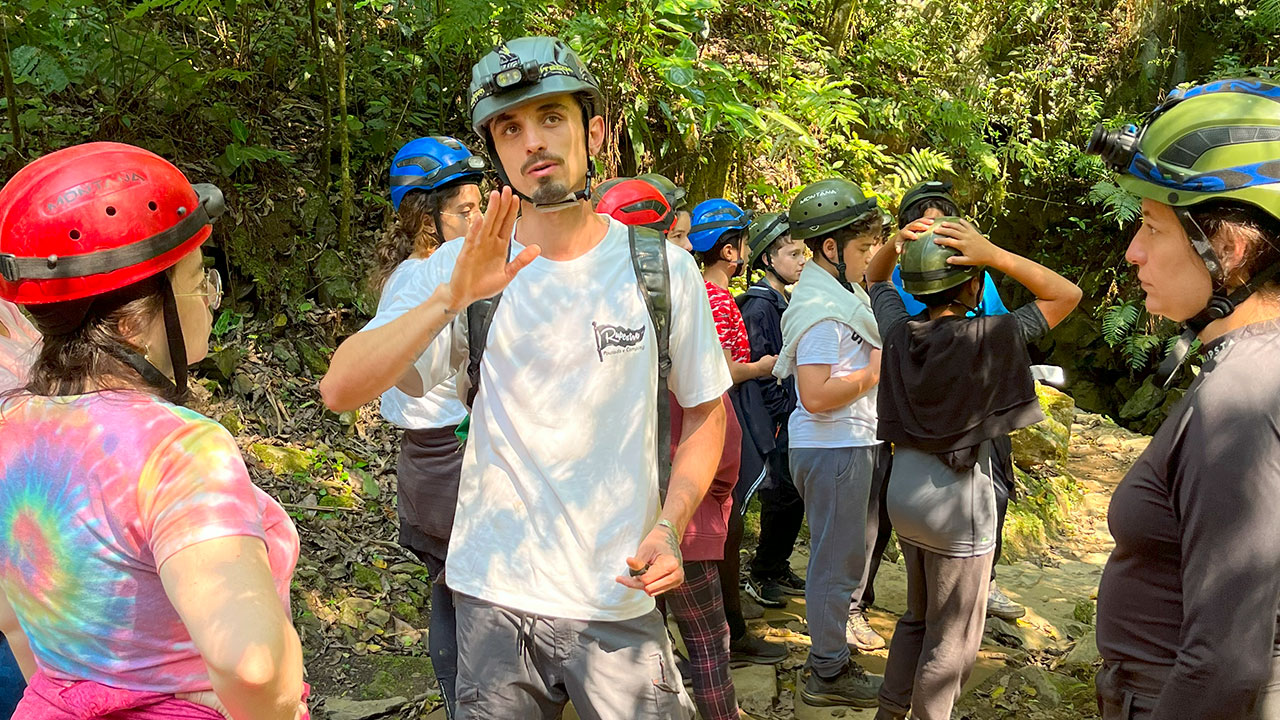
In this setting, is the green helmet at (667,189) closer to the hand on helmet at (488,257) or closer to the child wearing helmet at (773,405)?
the child wearing helmet at (773,405)

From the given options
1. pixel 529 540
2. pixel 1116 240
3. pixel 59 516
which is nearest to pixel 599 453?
pixel 529 540

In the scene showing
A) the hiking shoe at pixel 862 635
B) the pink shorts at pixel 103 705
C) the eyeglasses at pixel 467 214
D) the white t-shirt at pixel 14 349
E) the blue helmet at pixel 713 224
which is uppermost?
the eyeglasses at pixel 467 214

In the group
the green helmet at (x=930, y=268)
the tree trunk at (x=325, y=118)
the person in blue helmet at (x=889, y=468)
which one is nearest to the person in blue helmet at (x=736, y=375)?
the person in blue helmet at (x=889, y=468)

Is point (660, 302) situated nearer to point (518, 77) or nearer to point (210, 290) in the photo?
point (518, 77)

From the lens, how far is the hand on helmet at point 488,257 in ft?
7.11

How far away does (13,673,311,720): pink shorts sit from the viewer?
175 centimetres

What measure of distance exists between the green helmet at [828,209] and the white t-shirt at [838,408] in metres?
0.56

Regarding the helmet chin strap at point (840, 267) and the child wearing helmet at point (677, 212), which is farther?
the child wearing helmet at point (677, 212)

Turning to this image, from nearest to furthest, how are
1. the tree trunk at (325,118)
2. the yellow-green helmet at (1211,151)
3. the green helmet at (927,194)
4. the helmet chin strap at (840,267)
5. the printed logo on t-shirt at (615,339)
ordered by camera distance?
1. the yellow-green helmet at (1211,151)
2. the printed logo on t-shirt at (615,339)
3. the helmet chin strap at (840,267)
4. the green helmet at (927,194)
5. the tree trunk at (325,118)

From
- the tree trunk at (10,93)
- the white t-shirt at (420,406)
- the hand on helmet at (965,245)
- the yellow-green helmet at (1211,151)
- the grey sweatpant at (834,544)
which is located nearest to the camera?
the yellow-green helmet at (1211,151)

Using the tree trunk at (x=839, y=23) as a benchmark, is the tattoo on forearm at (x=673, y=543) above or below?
below

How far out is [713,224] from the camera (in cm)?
557

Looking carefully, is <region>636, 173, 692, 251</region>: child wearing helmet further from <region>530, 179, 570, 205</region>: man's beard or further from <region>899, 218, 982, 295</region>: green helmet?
<region>530, 179, 570, 205</region>: man's beard

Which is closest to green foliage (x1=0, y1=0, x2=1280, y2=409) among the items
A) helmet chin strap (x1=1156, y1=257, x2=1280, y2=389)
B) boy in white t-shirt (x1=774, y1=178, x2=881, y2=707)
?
boy in white t-shirt (x1=774, y1=178, x2=881, y2=707)
